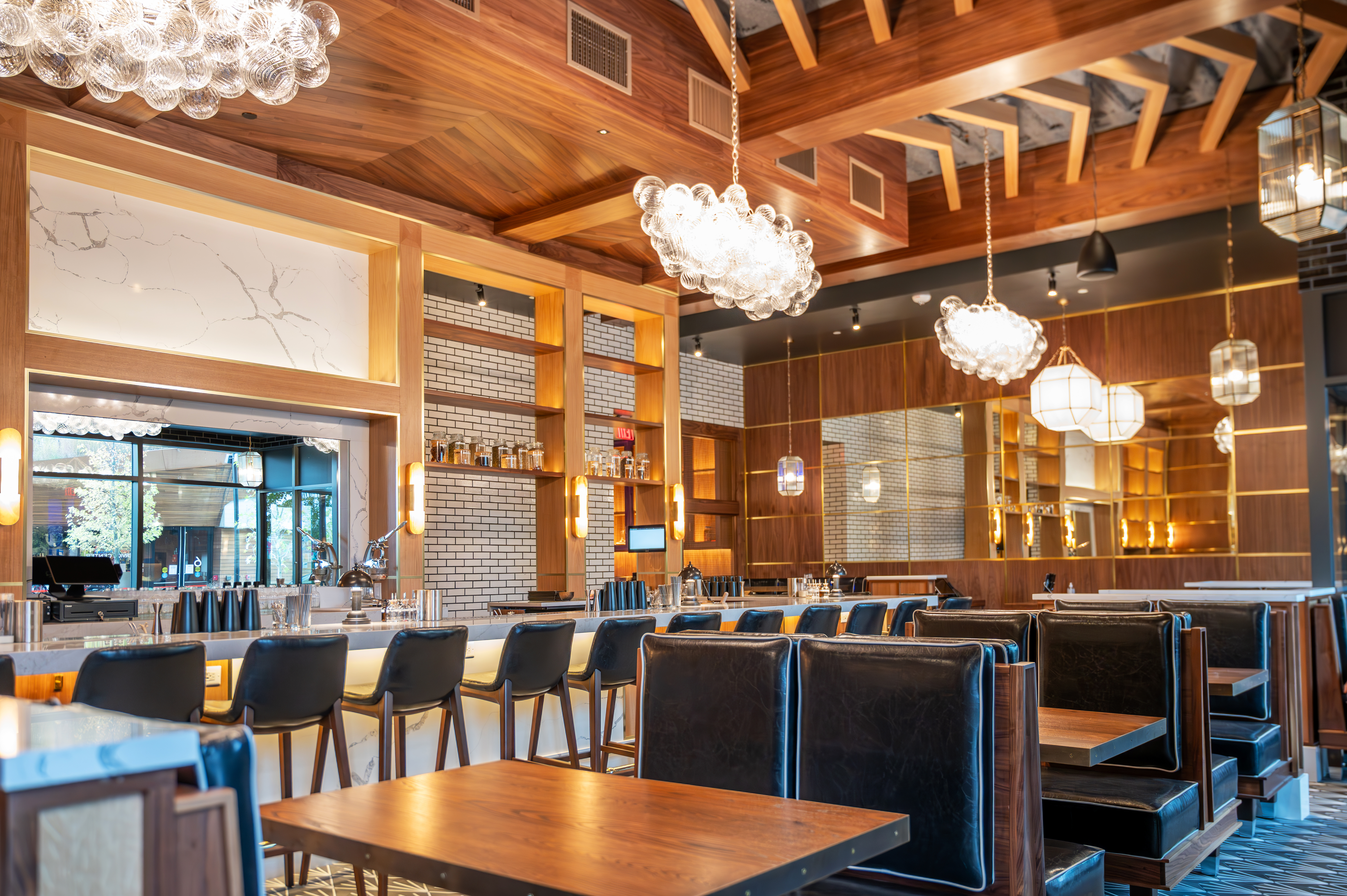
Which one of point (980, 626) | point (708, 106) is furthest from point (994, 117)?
point (980, 626)

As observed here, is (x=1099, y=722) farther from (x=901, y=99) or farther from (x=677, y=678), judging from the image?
(x=901, y=99)

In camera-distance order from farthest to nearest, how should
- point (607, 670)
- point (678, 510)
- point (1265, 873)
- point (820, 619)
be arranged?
point (678, 510) < point (820, 619) < point (607, 670) < point (1265, 873)

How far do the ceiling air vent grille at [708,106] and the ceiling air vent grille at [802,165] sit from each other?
21.3 inches

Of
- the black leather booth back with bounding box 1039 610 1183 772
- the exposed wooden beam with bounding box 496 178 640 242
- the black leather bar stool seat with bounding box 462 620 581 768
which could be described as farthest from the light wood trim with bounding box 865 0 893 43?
the black leather bar stool seat with bounding box 462 620 581 768

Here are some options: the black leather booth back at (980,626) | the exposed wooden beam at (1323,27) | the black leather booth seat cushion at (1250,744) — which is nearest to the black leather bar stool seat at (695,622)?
the black leather booth back at (980,626)

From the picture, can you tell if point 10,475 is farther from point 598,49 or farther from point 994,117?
point 994,117

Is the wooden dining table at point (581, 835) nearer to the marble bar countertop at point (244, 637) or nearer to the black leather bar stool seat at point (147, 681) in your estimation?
the black leather bar stool seat at point (147, 681)

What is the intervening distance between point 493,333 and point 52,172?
124 inches

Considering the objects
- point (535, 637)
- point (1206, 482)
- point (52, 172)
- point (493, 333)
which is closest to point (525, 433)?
point (493, 333)

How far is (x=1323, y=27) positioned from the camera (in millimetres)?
6031

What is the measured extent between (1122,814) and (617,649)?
2.16m

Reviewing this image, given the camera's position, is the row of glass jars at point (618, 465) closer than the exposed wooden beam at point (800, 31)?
No

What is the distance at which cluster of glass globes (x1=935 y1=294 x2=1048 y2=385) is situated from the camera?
6.86m

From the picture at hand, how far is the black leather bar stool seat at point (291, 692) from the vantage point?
11.0 ft
